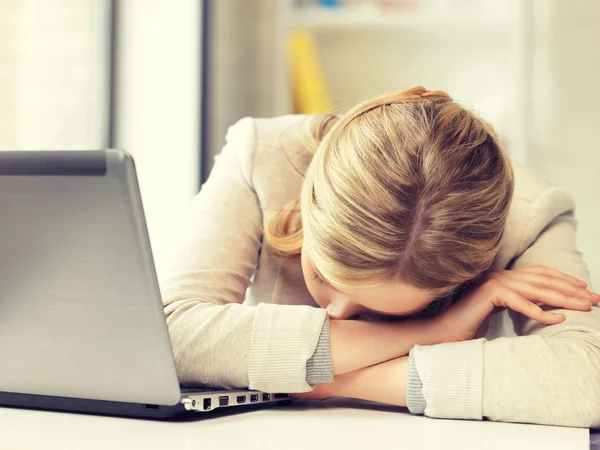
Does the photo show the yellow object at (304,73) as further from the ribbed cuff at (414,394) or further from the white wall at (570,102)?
the ribbed cuff at (414,394)

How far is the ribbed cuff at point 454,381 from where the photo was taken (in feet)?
2.55

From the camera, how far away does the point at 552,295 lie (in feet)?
2.91

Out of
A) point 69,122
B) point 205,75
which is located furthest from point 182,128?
point 69,122

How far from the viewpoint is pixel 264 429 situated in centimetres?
69

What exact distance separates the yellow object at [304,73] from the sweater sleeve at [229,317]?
1.27 m

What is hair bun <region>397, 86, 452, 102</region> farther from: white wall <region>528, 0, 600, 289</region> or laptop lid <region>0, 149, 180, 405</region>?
white wall <region>528, 0, 600, 289</region>

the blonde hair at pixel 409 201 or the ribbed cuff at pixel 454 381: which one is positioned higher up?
the blonde hair at pixel 409 201

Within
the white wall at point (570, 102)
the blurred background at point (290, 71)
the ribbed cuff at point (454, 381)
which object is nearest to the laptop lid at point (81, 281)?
the ribbed cuff at point (454, 381)

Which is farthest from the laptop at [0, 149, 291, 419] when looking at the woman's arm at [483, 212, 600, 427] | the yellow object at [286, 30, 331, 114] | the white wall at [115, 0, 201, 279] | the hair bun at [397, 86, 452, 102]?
the yellow object at [286, 30, 331, 114]

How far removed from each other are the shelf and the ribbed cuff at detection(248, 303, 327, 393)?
1.60m

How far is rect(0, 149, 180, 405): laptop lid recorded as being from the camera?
0.60m

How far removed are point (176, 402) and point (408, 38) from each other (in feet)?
6.15

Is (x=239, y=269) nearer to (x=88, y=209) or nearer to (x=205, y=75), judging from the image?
(x=88, y=209)

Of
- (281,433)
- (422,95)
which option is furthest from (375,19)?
(281,433)
